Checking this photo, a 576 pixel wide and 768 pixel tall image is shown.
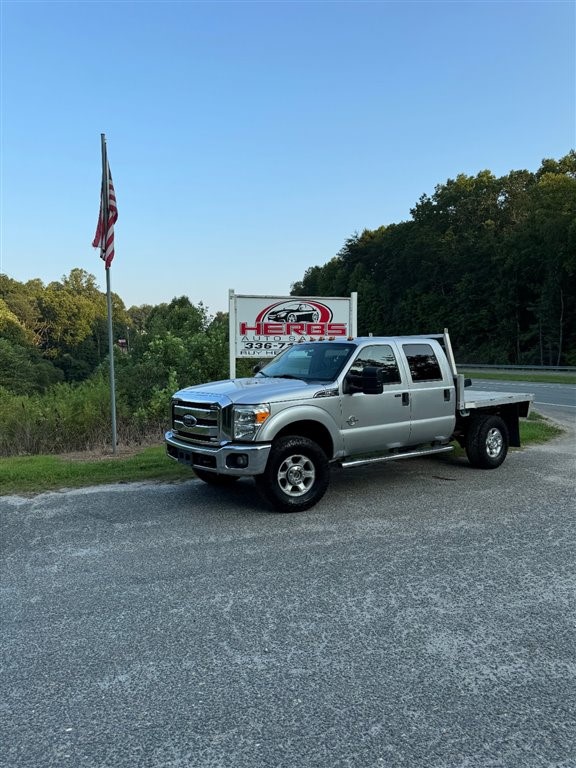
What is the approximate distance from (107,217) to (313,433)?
5.67 metres

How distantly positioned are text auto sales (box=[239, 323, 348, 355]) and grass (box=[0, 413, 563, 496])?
3.14m

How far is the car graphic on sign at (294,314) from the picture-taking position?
1204cm

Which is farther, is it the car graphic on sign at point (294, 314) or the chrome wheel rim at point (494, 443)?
the car graphic on sign at point (294, 314)

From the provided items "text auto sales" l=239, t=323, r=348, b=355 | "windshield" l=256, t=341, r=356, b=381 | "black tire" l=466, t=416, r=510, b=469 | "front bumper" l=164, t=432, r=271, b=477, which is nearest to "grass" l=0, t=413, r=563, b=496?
"front bumper" l=164, t=432, r=271, b=477

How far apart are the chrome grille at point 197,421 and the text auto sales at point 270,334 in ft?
15.8

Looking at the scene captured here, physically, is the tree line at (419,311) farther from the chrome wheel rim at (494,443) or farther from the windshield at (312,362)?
the chrome wheel rim at (494,443)

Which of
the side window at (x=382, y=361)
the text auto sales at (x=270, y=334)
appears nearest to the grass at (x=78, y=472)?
the side window at (x=382, y=361)

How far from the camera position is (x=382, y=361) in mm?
7586

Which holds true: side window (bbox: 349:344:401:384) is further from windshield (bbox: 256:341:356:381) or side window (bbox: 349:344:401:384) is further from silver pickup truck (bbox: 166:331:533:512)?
windshield (bbox: 256:341:356:381)

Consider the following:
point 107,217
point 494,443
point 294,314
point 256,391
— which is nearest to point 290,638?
→ point 256,391

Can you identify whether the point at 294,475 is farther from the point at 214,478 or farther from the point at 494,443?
the point at 494,443

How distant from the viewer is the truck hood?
6441mm

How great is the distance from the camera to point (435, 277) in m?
65.9

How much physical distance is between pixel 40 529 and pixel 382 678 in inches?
162
